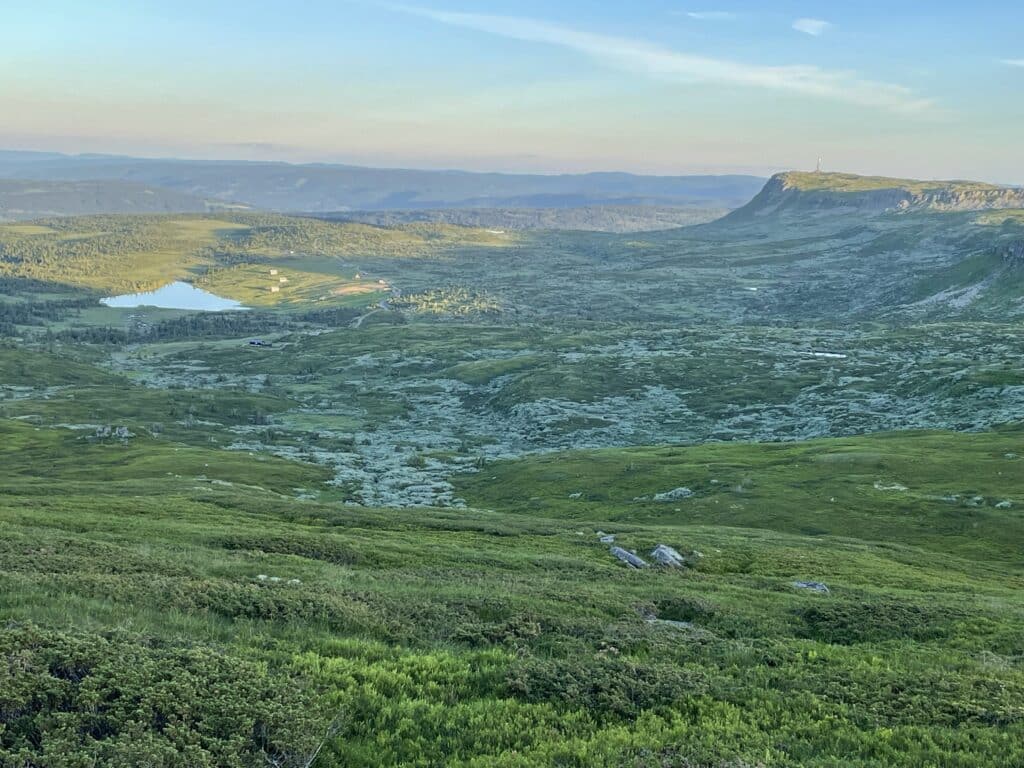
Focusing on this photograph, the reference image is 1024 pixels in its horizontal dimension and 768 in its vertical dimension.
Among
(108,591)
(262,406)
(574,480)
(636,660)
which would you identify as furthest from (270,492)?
(262,406)

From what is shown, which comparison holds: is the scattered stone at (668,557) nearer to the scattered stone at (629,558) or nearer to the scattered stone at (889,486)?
the scattered stone at (629,558)

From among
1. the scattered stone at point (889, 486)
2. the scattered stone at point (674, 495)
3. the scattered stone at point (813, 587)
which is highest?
the scattered stone at point (813, 587)

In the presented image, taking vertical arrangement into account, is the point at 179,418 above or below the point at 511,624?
below

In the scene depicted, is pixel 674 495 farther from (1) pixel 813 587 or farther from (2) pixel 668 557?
(1) pixel 813 587

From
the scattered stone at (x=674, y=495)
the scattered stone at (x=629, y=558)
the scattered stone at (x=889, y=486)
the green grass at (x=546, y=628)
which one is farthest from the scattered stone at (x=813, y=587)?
the scattered stone at (x=889, y=486)

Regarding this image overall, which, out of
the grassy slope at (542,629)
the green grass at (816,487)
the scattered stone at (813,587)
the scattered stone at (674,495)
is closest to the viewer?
the grassy slope at (542,629)

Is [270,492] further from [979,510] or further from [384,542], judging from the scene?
[979,510]

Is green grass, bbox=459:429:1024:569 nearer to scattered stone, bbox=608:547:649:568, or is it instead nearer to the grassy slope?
the grassy slope
